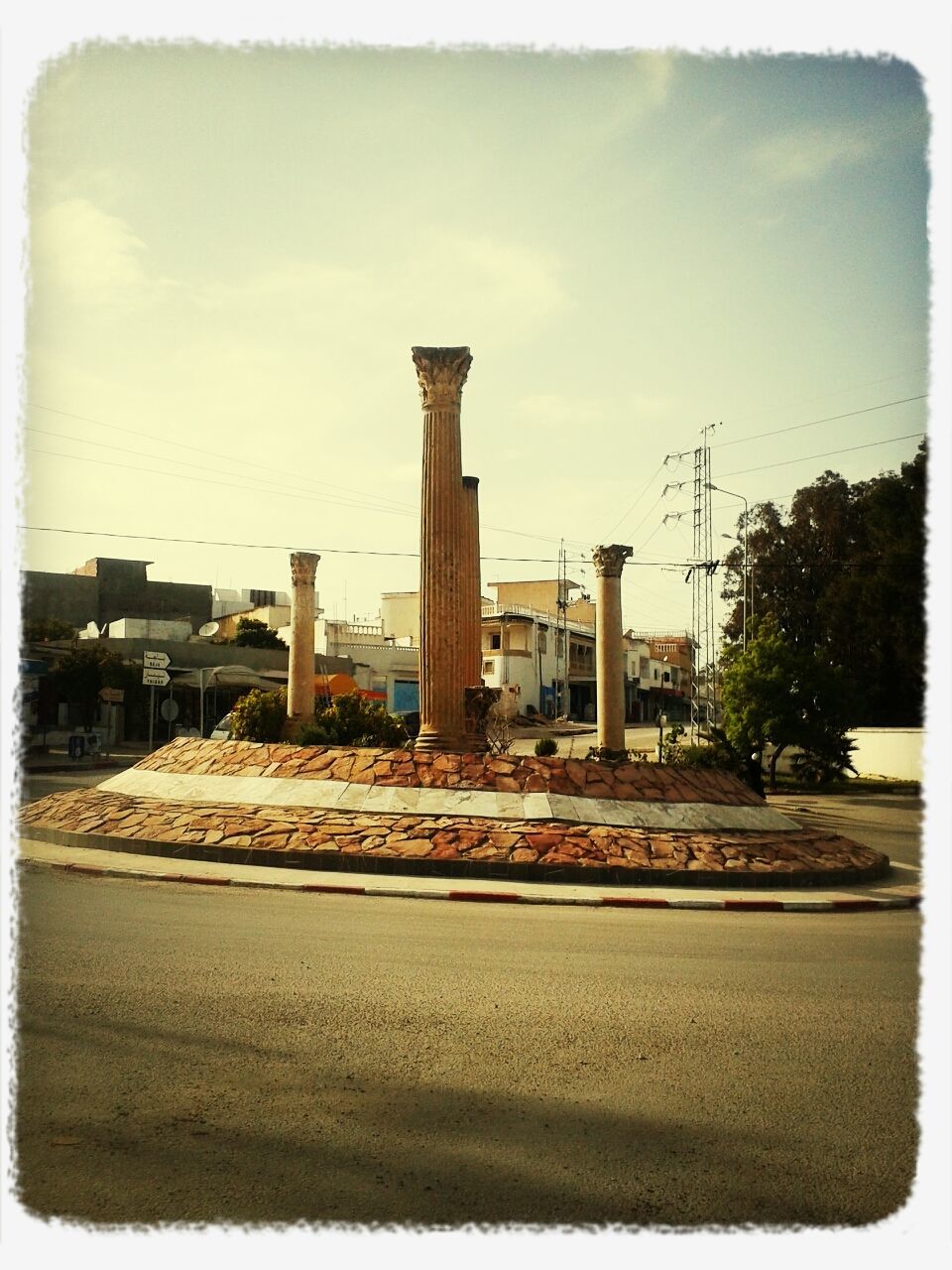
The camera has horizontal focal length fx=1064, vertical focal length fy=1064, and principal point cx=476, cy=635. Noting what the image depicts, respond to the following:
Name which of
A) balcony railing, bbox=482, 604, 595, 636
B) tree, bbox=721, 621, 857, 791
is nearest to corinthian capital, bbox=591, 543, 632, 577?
tree, bbox=721, 621, 857, 791

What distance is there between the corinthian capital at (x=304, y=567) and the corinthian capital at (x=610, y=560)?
6.62m

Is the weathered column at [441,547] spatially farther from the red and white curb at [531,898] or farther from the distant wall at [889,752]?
the distant wall at [889,752]

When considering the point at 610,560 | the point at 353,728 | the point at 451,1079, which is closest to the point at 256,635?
the point at 610,560

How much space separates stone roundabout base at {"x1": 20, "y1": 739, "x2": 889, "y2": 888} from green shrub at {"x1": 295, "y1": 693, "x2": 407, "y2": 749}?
1.31m

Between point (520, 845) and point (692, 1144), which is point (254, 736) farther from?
point (692, 1144)

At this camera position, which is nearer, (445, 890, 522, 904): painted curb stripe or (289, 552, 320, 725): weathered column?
(445, 890, 522, 904): painted curb stripe

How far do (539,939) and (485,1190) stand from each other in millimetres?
5146

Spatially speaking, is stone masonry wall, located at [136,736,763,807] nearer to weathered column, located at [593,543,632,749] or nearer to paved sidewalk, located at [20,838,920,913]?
paved sidewalk, located at [20,838,920,913]

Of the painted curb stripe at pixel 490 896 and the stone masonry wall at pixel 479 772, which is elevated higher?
the stone masonry wall at pixel 479 772

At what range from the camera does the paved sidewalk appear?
460 inches

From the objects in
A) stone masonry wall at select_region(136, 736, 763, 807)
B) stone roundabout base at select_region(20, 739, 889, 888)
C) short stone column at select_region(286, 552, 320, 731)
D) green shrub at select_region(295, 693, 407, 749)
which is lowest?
stone roundabout base at select_region(20, 739, 889, 888)

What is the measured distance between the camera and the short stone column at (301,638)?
23688 millimetres

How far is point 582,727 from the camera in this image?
57906 mm

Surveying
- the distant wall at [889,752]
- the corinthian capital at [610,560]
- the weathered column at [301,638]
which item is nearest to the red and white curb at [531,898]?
the weathered column at [301,638]
